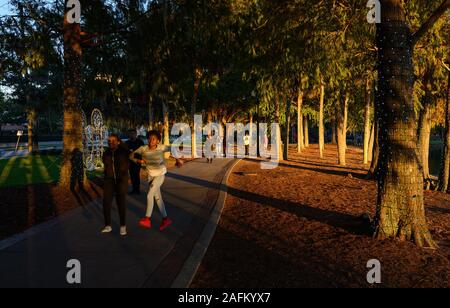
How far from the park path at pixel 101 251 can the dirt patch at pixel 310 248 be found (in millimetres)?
500

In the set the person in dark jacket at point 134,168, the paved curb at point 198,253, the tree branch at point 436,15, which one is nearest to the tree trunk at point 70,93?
the person in dark jacket at point 134,168

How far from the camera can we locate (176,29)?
37.7 ft

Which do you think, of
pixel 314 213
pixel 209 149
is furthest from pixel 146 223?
pixel 209 149

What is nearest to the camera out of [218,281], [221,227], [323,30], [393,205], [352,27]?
[218,281]

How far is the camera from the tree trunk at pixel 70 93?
1208 cm

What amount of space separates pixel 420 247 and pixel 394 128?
191 centimetres

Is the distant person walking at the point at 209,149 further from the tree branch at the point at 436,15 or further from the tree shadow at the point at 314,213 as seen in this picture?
the tree branch at the point at 436,15

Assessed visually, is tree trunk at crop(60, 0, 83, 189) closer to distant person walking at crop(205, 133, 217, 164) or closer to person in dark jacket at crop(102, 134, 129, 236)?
person in dark jacket at crop(102, 134, 129, 236)

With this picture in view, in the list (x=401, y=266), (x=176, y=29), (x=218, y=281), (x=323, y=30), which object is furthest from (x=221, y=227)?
(x=176, y=29)

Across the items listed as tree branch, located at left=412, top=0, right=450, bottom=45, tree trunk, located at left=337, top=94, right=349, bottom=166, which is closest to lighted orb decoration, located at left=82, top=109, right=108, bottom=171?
tree trunk, located at left=337, top=94, right=349, bottom=166

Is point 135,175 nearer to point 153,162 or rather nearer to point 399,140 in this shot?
point 153,162

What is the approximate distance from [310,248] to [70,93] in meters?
9.17

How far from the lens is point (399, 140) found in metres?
6.46
